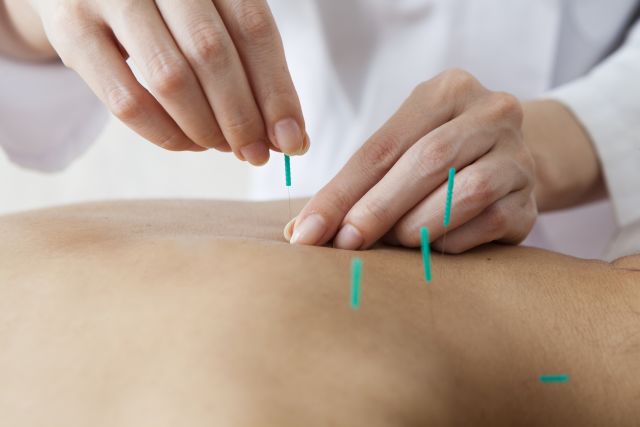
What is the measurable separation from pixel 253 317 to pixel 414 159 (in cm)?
40

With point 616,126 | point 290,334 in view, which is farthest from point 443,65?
point 290,334

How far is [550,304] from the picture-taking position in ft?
2.90

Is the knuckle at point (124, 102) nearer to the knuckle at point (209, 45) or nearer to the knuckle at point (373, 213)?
the knuckle at point (209, 45)

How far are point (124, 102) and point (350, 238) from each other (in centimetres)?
→ 35

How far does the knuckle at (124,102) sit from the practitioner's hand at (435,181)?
0.27 m

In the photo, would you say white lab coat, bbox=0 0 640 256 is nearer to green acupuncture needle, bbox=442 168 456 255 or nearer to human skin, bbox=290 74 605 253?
human skin, bbox=290 74 605 253

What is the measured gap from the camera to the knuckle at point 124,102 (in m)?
0.91

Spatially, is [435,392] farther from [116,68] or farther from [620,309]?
[116,68]

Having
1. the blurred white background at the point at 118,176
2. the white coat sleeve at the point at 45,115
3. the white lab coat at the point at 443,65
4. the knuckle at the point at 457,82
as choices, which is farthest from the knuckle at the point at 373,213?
the blurred white background at the point at 118,176

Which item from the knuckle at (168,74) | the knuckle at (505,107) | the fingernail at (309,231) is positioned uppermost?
the knuckle at (168,74)

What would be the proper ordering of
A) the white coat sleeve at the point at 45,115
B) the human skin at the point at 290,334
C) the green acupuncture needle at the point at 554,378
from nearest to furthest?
the human skin at the point at 290,334 < the green acupuncture needle at the point at 554,378 < the white coat sleeve at the point at 45,115

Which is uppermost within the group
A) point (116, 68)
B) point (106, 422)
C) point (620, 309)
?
point (116, 68)

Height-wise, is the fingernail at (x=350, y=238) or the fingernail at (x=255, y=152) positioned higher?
the fingernail at (x=255, y=152)

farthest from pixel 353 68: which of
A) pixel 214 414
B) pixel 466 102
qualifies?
pixel 214 414
